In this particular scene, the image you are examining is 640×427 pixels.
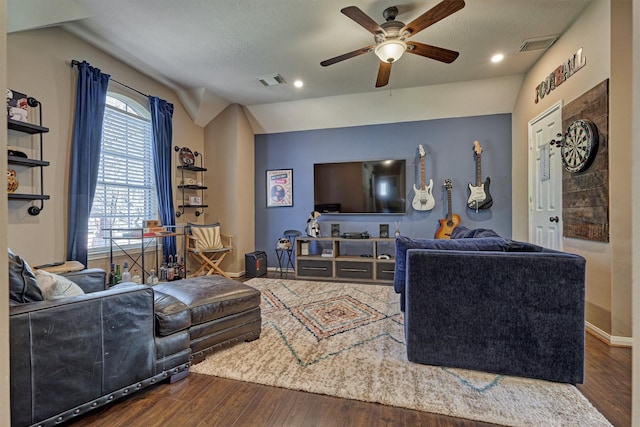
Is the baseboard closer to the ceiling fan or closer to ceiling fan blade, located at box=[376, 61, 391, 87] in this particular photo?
the ceiling fan

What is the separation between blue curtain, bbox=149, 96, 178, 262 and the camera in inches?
147

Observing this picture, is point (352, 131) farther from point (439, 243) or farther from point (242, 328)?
point (242, 328)

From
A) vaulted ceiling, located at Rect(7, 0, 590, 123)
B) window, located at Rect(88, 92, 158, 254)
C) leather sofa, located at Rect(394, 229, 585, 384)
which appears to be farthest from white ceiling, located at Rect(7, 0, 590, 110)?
leather sofa, located at Rect(394, 229, 585, 384)

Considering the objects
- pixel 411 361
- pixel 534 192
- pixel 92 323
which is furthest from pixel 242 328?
pixel 534 192

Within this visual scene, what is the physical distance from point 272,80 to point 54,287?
129 inches

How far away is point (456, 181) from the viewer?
4.38 meters

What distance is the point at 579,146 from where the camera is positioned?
2479 millimetres

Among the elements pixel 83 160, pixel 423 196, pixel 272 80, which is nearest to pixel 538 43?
pixel 423 196

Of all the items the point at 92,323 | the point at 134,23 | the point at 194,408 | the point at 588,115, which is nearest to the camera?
the point at 92,323

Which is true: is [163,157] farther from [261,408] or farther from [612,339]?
[612,339]

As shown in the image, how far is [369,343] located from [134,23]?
11.5 ft

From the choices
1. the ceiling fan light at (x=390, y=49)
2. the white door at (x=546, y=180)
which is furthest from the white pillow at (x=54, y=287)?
the white door at (x=546, y=180)

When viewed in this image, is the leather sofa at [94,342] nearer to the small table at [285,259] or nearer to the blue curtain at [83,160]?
the blue curtain at [83,160]

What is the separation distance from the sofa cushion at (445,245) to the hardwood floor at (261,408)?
0.87 m
